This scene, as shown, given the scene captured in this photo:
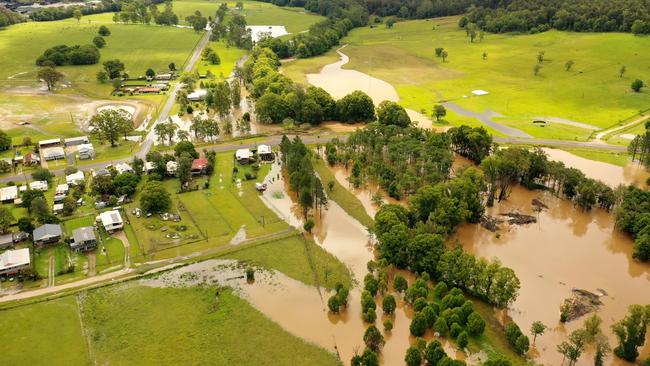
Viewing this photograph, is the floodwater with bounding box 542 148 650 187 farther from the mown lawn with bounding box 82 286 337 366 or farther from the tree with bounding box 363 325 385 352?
the mown lawn with bounding box 82 286 337 366

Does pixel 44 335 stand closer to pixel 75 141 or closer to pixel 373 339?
pixel 373 339

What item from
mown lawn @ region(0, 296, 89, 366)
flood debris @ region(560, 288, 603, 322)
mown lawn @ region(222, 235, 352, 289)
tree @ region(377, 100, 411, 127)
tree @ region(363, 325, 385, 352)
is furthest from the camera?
tree @ region(377, 100, 411, 127)

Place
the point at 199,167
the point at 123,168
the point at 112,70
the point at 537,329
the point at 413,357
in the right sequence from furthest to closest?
the point at 112,70 → the point at 199,167 → the point at 123,168 → the point at 537,329 → the point at 413,357

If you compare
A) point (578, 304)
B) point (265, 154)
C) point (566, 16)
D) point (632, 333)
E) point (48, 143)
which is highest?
point (566, 16)

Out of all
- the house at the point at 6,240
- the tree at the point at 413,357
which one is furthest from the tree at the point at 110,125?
the tree at the point at 413,357

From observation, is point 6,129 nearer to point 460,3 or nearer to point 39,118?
point 39,118

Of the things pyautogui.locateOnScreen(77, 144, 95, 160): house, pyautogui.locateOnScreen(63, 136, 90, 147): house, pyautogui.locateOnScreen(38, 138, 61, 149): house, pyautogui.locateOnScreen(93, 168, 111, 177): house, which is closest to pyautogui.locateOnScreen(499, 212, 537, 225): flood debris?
pyautogui.locateOnScreen(93, 168, 111, 177): house

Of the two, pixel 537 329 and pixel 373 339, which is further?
pixel 537 329

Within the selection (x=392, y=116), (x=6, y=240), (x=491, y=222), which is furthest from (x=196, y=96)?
(x=491, y=222)
